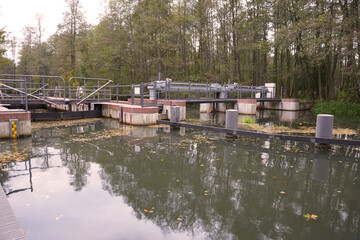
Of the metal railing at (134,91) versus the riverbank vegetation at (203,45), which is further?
the riverbank vegetation at (203,45)

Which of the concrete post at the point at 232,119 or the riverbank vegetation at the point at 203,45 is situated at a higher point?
the riverbank vegetation at the point at 203,45

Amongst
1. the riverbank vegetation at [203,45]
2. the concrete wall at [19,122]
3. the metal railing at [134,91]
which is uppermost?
the riverbank vegetation at [203,45]

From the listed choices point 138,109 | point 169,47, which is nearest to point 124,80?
point 169,47

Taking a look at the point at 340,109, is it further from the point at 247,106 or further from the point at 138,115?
the point at 138,115

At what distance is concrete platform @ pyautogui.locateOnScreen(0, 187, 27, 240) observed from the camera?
282cm

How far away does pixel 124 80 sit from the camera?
33.5m

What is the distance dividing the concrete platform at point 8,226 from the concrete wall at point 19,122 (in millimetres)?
6873

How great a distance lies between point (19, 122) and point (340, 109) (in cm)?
2252

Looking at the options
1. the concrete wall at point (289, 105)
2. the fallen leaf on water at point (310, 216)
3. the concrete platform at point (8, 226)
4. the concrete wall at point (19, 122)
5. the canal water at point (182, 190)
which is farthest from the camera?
the concrete wall at point (289, 105)

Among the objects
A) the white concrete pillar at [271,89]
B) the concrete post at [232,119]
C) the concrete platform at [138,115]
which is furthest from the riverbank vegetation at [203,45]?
the concrete post at [232,119]

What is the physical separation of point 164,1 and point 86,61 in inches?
514

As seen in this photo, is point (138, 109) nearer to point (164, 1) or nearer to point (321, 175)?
point (321, 175)

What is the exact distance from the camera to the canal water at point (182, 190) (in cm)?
355

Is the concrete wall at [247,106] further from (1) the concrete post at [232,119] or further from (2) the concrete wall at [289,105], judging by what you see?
(1) the concrete post at [232,119]
